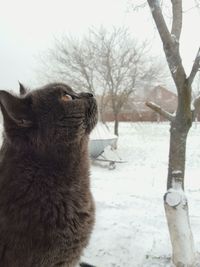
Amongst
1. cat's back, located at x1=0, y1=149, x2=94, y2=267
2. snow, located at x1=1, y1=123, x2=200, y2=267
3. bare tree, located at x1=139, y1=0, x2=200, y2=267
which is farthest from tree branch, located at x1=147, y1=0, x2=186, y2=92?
cat's back, located at x1=0, y1=149, x2=94, y2=267

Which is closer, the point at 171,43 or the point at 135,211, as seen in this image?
the point at 171,43

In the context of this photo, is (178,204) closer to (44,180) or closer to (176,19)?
(176,19)

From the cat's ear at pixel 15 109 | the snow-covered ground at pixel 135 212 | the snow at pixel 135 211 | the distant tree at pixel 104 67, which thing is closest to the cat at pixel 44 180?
the cat's ear at pixel 15 109

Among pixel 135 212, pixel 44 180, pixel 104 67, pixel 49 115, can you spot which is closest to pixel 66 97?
pixel 49 115

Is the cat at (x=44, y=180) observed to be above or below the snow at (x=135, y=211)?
above

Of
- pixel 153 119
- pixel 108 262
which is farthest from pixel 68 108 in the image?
pixel 153 119

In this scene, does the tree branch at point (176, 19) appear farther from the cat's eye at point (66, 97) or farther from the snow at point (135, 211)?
→ the cat's eye at point (66, 97)

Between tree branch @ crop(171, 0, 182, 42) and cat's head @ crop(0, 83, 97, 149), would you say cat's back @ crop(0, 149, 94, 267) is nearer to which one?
cat's head @ crop(0, 83, 97, 149)

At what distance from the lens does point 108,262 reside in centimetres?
489

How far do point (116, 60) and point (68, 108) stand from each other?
18622 millimetres

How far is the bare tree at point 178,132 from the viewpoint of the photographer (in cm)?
443

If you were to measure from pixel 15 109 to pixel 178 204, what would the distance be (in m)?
3.19

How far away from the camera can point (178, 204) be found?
443cm

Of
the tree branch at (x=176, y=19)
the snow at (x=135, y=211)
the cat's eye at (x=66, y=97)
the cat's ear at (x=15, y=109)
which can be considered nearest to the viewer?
the cat's ear at (x=15, y=109)
